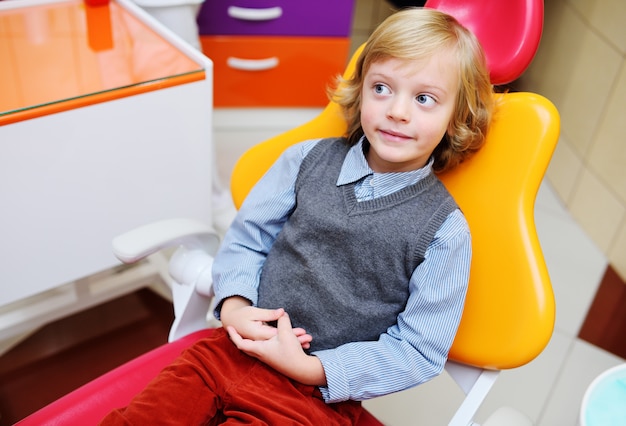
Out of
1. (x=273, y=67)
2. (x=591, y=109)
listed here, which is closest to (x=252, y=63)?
Answer: (x=273, y=67)

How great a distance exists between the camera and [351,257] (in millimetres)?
1021

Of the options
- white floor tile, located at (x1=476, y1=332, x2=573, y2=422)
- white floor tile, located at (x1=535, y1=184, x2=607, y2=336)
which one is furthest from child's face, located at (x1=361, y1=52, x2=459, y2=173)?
white floor tile, located at (x1=535, y1=184, x2=607, y2=336)

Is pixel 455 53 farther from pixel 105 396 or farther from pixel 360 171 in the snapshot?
pixel 105 396

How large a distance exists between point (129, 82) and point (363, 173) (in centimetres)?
53

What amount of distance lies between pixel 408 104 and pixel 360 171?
144 millimetres

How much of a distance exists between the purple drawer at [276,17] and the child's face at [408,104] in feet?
4.35

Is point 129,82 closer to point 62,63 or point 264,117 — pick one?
point 62,63

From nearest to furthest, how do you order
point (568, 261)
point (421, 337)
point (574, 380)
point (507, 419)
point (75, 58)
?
point (507, 419) < point (421, 337) < point (75, 58) < point (574, 380) < point (568, 261)

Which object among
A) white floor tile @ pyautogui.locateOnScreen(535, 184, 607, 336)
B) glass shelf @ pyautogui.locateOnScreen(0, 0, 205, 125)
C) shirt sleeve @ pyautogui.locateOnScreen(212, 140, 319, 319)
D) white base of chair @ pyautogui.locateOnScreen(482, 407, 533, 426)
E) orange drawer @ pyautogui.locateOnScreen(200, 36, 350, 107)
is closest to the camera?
white base of chair @ pyautogui.locateOnScreen(482, 407, 533, 426)

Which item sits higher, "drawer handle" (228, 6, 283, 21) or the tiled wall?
"drawer handle" (228, 6, 283, 21)

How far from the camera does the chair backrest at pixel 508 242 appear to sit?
0.93 m

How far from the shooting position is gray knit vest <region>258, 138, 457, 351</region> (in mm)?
995

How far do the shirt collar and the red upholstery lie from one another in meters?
0.39

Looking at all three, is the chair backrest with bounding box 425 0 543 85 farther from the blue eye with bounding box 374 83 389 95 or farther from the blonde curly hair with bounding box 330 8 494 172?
the blue eye with bounding box 374 83 389 95
